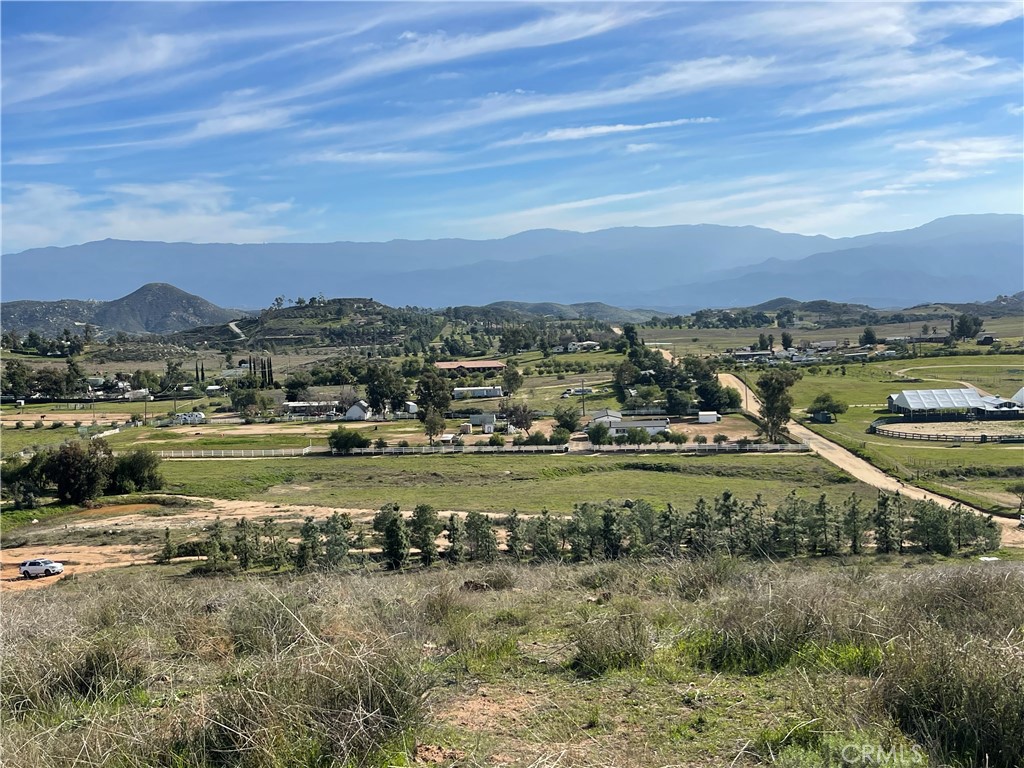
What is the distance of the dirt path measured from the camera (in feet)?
81.0

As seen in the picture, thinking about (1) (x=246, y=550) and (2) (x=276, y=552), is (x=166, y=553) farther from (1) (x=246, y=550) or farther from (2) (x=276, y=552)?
(2) (x=276, y=552)

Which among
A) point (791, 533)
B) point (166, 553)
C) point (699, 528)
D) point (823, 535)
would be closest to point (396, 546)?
point (166, 553)

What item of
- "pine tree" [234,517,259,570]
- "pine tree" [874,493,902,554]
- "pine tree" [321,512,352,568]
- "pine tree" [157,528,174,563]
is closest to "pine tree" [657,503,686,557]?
"pine tree" [874,493,902,554]

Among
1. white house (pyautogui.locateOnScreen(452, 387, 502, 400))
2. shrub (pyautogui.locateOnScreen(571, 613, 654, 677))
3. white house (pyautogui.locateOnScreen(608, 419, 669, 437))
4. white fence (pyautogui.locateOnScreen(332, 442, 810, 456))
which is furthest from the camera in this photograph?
white house (pyautogui.locateOnScreen(452, 387, 502, 400))

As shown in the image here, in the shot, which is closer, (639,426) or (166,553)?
(166,553)

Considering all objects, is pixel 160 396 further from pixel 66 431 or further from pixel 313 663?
pixel 313 663

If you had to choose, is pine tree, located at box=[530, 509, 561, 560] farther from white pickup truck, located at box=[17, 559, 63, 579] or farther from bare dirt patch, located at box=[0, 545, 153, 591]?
white pickup truck, located at box=[17, 559, 63, 579]

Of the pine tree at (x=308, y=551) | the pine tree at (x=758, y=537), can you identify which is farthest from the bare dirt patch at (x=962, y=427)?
the pine tree at (x=308, y=551)

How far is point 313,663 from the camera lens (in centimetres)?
476

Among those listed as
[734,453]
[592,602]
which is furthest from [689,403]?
[592,602]

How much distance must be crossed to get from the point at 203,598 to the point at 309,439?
139 ft

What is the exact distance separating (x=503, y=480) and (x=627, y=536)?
658 inches

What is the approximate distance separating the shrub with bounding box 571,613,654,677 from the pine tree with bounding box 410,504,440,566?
555 inches

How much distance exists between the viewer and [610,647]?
606 centimetres
